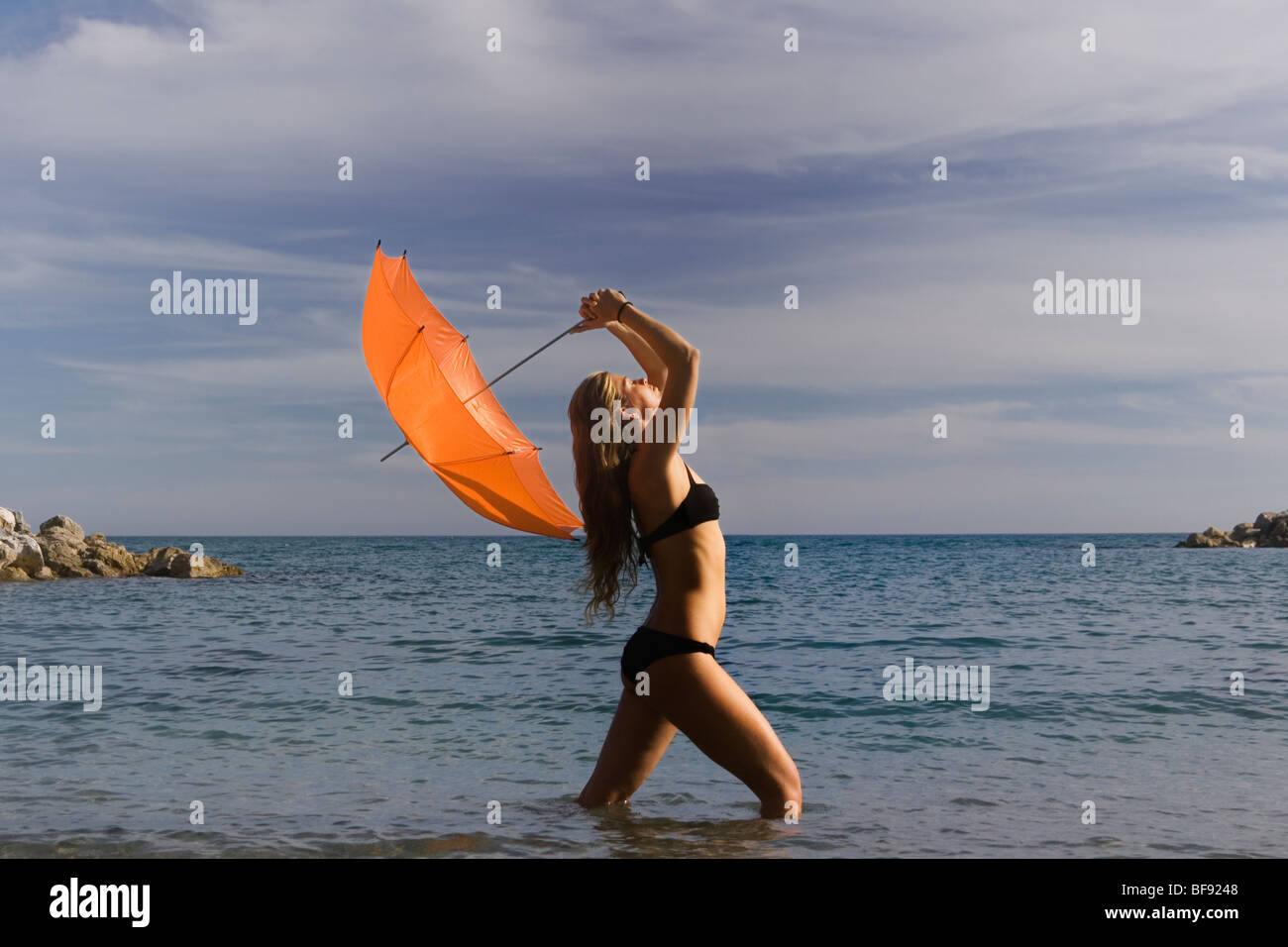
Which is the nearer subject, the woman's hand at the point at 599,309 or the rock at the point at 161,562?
the woman's hand at the point at 599,309

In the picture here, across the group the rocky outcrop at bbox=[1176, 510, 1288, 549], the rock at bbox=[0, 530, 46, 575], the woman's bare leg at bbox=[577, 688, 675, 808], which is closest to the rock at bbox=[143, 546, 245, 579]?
the rock at bbox=[0, 530, 46, 575]

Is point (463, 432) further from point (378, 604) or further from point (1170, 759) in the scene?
point (378, 604)

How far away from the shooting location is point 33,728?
9164mm

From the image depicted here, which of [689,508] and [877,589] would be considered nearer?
[689,508]

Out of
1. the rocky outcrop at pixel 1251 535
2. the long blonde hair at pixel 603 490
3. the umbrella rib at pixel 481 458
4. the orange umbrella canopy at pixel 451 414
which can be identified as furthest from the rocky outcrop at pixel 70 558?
the rocky outcrop at pixel 1251 535

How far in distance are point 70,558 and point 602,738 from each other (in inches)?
1270

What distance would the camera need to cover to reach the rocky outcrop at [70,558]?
3222cm

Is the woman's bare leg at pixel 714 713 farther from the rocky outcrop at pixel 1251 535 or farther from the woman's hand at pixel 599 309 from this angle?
the rocky outcrop at pixel 1251 535

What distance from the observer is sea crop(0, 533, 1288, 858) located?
603 centimetres

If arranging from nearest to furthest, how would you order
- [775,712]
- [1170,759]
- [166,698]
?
1. [1170,759]
2. [775,712]
3. [166,698]

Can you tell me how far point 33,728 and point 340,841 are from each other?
5.10 m

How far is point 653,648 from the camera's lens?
192 inches

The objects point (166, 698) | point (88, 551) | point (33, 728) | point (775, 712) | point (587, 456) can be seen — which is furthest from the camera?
point (88, 551)

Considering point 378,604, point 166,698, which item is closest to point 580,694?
point 166,698
